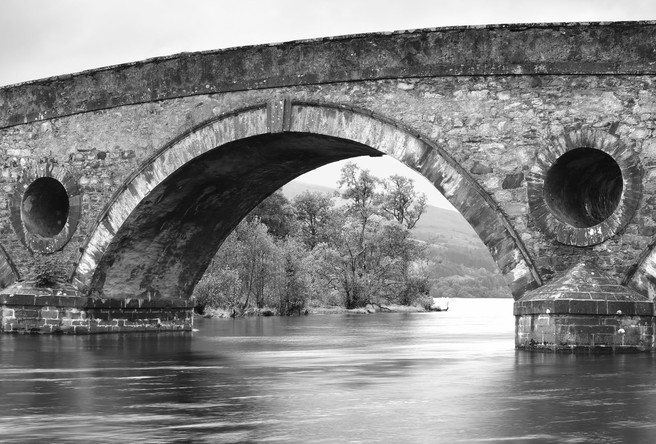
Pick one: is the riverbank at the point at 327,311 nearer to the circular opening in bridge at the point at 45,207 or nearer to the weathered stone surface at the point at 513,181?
the circular opening in bridge at the point at 45,207

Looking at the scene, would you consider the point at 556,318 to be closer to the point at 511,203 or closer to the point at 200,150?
the point at 511,203

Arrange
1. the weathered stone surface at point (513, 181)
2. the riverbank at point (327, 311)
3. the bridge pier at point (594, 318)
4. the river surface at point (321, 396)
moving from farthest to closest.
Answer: the riverbank at point (327, 311) < the weathered stone surface at point (513, 181) < the bridge pier at point (594, 318) < the river surface at point (321, 396)

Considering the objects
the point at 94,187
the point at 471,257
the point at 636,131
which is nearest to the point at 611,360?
the point at 636,131

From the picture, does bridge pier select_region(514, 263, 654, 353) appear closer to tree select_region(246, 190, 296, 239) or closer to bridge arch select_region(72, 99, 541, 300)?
bridge arch select_region(72, 99, 541, 300)

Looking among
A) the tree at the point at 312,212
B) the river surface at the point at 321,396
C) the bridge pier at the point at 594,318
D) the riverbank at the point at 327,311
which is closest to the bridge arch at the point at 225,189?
the bridge pier at the point at 594,318

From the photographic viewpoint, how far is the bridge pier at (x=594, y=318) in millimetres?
11883

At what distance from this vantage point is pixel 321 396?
759 centimetres

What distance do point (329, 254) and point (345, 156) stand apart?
2987 centimetres

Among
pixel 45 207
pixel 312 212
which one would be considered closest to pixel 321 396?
pixel 45 207

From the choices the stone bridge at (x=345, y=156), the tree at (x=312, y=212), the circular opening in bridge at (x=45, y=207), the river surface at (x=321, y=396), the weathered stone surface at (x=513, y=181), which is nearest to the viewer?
the river surface at (x=321, y=396)

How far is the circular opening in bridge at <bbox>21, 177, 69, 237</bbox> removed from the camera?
17.5m

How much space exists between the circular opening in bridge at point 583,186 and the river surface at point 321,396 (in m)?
1.99

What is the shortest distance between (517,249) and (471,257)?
158781 mm

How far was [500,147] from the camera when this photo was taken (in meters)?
13.1
